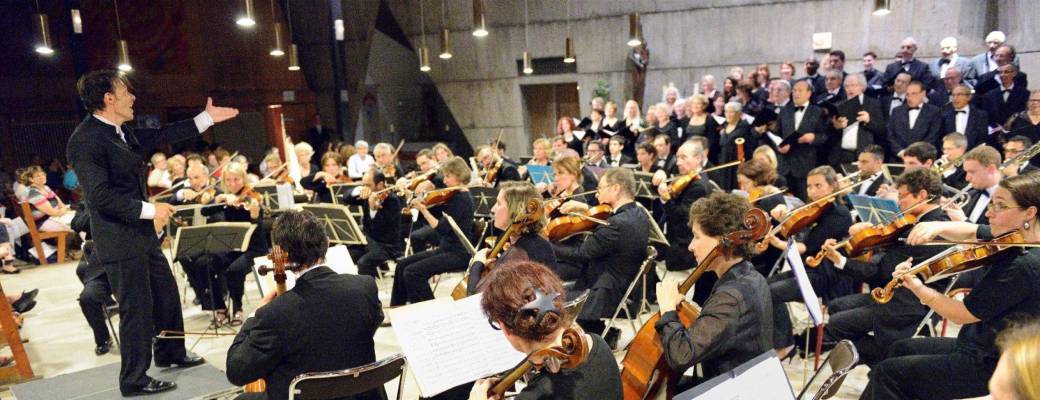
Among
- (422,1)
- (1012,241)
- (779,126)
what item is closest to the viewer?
(1012,241)

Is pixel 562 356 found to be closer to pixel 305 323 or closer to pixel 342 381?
pixel 342 381

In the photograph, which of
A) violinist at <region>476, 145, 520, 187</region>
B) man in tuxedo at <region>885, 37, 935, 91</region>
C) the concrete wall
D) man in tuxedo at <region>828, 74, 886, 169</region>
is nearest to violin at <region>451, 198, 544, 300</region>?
violinist at <region>476, 145, 520, 187</region>

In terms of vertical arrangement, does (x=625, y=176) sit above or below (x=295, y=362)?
above

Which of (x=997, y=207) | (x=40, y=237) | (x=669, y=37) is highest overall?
(x=669, y=37)

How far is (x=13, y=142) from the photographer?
11102 millimetres

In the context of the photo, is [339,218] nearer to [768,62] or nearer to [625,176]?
[625,176]

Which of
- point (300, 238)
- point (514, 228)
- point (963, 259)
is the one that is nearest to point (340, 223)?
point (514, 228)

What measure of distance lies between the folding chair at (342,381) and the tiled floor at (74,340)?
175 cm

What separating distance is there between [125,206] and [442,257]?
2.36 metres

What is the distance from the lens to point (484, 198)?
6410mm

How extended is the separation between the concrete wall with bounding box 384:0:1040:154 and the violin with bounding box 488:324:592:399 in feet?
31.2

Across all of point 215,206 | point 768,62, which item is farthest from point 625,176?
point 768,62

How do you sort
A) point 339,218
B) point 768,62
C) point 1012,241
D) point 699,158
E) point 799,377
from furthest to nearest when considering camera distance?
point 768,62, point 699,158, point 339,218, point 799,377, point 1012,241

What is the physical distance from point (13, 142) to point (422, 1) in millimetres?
7871
